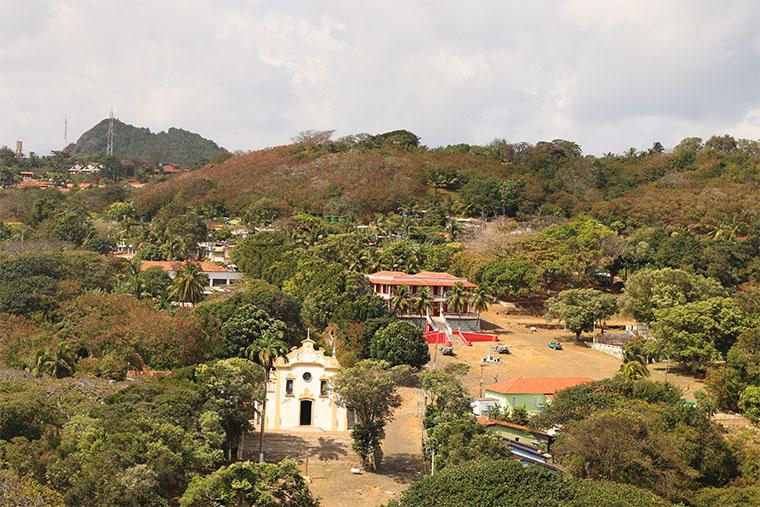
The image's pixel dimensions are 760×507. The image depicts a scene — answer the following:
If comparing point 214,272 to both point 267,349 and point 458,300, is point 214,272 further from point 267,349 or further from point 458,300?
point 267,349

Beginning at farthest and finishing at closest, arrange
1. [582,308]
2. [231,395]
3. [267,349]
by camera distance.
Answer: [582,308]
[267,349]
[231,395]

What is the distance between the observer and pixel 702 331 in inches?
1708

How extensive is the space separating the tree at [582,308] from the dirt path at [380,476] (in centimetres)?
1825

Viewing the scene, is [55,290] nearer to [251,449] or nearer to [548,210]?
[251,449]

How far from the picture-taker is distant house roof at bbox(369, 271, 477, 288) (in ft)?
184

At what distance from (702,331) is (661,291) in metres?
6.95

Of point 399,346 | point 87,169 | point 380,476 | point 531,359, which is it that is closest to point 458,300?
point 531,359

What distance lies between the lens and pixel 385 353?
42281mm

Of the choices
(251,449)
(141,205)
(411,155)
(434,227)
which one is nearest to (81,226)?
(141,205)

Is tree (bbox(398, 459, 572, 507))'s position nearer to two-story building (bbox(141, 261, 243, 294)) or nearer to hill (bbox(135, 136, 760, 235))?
two-story building (bbox(141, 261, 243, 294))

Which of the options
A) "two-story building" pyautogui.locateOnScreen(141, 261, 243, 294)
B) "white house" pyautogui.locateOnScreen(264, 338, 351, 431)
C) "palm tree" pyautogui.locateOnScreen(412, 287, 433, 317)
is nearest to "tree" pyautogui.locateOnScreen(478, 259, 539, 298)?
"palm tree" pyautogui.locateOnScreen(412, 287, 433, 317)

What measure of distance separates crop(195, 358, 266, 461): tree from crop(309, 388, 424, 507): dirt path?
2814mm

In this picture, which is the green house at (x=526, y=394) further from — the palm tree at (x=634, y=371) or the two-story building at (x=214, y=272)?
the two-story building at (x=214, y=272)

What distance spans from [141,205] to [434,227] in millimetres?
32804
